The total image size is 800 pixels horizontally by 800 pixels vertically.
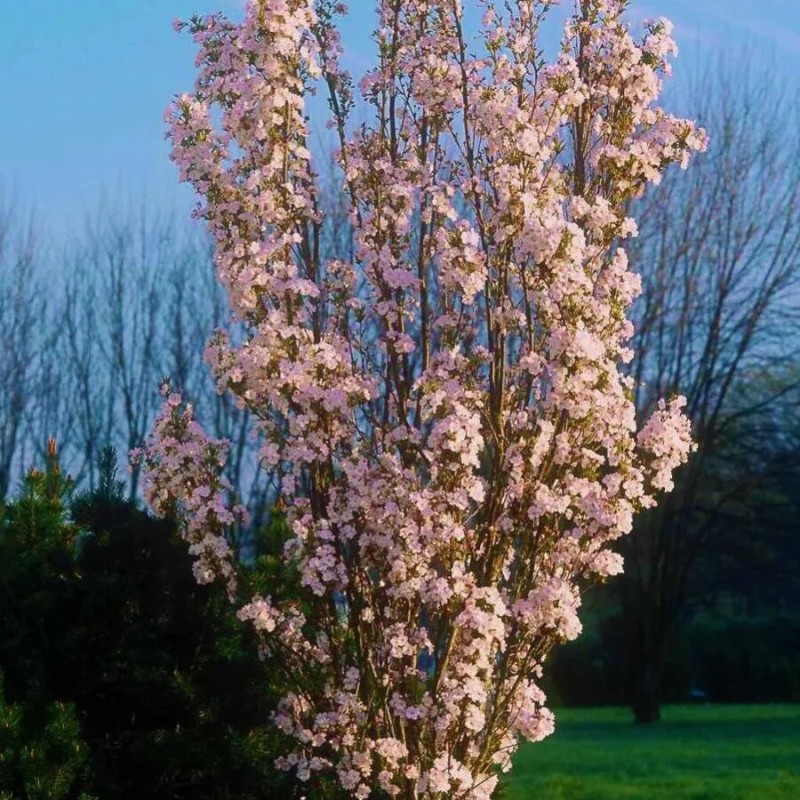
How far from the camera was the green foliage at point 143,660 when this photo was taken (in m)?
6.91

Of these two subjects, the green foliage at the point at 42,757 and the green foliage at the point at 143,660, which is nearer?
the green foliage at the point at 42,757

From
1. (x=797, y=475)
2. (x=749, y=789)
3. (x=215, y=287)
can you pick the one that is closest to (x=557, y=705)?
(x=797, y=475)

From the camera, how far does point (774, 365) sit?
934 inches

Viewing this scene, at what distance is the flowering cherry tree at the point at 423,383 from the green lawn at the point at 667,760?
2.78 meters

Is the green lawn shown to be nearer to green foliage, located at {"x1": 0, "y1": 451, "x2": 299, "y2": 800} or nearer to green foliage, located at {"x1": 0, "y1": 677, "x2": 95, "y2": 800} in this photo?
green foliage, located at {"x1": 0, "y1": 451, "x2": 299, "y2": 800}

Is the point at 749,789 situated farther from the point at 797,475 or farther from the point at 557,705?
the point at 557,705

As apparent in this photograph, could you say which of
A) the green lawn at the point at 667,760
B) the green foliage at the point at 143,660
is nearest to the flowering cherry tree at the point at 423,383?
the green foliage at the point at 143,660

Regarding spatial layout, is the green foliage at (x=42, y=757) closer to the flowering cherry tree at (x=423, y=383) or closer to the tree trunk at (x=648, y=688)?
the flowering cherry tree at (x=423, y=383)

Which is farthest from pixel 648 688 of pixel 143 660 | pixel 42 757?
pixel 42 757

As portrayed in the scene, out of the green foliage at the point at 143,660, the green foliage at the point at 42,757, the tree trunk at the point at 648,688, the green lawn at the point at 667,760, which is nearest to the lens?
the green foliage at the point at 42,757

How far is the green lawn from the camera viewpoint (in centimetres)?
1220

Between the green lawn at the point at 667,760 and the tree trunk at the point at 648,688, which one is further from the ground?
the tree trunk at the point at 648,688

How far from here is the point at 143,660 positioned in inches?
271

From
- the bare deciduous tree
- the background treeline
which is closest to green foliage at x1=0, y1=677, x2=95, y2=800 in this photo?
the background treeline
